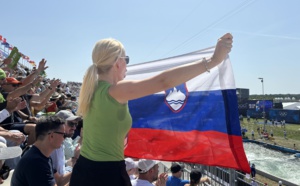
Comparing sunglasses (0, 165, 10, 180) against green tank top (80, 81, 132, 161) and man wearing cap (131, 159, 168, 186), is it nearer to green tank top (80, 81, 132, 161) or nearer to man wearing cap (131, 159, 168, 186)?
man wearing cap (131, 159, 168, 186)

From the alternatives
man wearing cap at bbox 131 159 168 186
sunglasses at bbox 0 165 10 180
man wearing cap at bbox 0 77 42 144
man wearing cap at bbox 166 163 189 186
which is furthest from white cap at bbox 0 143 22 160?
man wearing cap at bbox 166 163 189 186

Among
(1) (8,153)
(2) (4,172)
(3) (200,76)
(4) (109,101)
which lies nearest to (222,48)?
(4) (109,101)

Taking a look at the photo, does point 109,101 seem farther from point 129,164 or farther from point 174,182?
point 174,182

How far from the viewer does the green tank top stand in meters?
Answer: 1.58

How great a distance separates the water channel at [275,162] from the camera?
27969 millimetres

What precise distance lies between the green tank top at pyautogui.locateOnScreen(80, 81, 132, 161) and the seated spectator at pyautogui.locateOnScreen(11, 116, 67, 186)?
50.3 inches

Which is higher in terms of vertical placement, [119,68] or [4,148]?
[119,68]

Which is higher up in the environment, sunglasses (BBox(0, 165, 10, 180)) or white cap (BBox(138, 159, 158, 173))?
sunglasses (BBox(0, 165, 10, 180))

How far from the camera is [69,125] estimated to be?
4727mm

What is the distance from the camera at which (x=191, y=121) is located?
11.8ft

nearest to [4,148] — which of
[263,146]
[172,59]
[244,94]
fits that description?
[172,59]

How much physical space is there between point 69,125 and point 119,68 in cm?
326

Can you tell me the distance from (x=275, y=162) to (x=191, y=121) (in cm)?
3277

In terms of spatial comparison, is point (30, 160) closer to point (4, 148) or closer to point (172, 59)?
point (4, 148)
